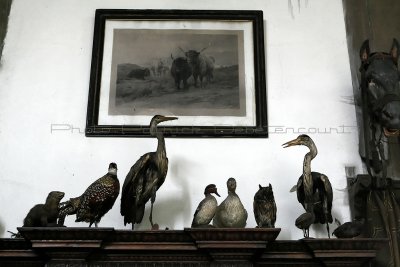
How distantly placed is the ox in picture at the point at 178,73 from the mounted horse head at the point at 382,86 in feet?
1.84

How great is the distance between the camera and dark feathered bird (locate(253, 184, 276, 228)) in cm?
196

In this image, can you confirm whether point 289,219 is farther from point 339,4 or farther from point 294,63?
point 339,4

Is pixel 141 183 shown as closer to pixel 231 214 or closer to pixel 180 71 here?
pixel 231 214

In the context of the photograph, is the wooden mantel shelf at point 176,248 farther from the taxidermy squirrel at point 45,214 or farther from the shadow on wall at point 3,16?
the shadow on wall at point 3,16

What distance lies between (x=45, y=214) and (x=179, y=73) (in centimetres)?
98

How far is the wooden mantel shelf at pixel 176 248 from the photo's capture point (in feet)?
5.96

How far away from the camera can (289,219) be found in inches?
88.4

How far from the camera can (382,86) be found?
227 cm

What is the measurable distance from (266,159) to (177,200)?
44 cm

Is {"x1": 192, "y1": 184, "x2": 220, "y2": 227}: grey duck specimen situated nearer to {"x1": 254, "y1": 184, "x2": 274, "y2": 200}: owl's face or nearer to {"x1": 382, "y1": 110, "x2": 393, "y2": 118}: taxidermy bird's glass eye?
{"x1": 254, "y1": 184, "x2": 274, "y2": 200}: owl's face

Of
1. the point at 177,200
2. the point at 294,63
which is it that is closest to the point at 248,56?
the point at 294,63

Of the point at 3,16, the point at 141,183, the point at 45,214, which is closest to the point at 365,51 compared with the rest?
the point at 141,183

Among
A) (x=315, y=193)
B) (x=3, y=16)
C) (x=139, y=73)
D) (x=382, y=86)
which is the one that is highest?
(x=3, y=16)

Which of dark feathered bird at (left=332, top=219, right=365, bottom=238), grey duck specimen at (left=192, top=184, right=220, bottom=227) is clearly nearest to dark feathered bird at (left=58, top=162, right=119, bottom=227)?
grey duck specimen at (left=192, top=184, right=220, bottom=227)
